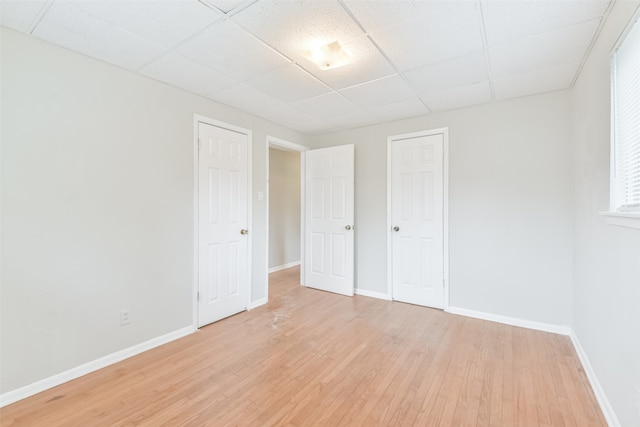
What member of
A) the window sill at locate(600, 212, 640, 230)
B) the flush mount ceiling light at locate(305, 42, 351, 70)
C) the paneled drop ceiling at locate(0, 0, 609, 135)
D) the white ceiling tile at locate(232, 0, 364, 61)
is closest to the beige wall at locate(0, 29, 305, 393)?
the paneled drop ceiling at locate(0, 0, 609, 135)

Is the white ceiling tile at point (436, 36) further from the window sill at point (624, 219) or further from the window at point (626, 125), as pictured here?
the window sill at point (624, 219)

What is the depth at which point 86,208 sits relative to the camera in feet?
7.02

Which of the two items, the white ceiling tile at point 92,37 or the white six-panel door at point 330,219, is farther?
the white six-panel door at point 330,219

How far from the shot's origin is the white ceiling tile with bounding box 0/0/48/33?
1599mm

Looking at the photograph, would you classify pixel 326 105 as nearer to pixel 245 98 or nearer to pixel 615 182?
pixel 245 98

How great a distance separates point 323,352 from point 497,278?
209 cm

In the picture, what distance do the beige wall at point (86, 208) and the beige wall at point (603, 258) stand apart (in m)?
3.21

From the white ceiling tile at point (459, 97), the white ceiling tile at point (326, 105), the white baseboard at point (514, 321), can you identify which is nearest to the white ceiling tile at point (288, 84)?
the white ceiling tile at point (326, 105)

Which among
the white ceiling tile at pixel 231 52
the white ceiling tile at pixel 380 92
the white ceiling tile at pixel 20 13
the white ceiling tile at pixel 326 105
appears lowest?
the white ceiling tile at pixel 20 13

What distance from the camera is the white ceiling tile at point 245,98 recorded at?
2795 millimetres

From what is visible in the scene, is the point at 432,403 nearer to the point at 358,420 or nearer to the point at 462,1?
the point at 358,420

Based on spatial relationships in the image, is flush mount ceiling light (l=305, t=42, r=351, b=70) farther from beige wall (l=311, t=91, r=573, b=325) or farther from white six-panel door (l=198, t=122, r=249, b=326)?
beige wall (l=311, t=91, r=573, b=325)

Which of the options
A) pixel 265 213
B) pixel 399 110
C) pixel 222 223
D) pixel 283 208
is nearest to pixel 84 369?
pixel 222 223

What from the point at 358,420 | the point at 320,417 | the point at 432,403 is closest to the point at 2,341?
the point at 320,417
